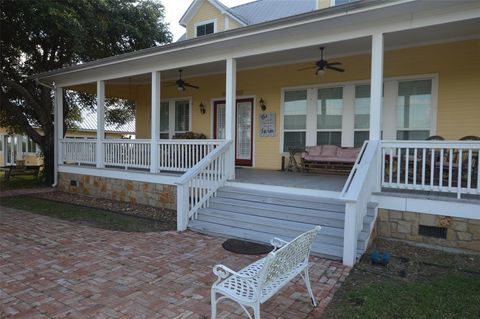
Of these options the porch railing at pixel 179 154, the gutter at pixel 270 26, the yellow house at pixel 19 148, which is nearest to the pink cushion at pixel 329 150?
the porch railing at pixel 179 154

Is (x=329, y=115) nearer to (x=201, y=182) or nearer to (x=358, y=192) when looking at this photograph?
(x=201, y=182)

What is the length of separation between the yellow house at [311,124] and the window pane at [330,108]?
26 millimetres

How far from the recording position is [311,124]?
8.65 meters

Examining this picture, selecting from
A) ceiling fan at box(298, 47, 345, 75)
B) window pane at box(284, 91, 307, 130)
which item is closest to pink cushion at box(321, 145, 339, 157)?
window pane at box(284, 91, 307, 130)

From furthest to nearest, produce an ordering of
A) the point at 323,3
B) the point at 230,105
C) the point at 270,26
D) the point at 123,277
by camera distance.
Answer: the point at 323,3, the point at 230,105, the point at 270,26, the point at 123,277

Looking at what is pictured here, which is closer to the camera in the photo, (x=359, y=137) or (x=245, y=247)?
(x=245, y=247)

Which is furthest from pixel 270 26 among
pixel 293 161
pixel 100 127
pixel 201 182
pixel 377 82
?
pixel 100 127

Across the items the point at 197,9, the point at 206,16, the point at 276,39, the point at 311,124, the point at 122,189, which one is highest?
the point at 197,9

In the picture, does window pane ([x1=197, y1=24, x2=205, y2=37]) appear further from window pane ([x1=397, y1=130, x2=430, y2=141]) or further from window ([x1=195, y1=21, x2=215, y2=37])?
window pane ([x1=397, y1=130, x2=430, y2=141])

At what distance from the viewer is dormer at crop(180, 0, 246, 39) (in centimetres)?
1116

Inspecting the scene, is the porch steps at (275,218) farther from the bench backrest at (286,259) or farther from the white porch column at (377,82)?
the bench backrest at (286,259)

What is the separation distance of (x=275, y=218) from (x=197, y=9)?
30.0ft

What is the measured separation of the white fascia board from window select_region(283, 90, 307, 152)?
8.42ft

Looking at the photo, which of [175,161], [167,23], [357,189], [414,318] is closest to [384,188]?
[357,189]
